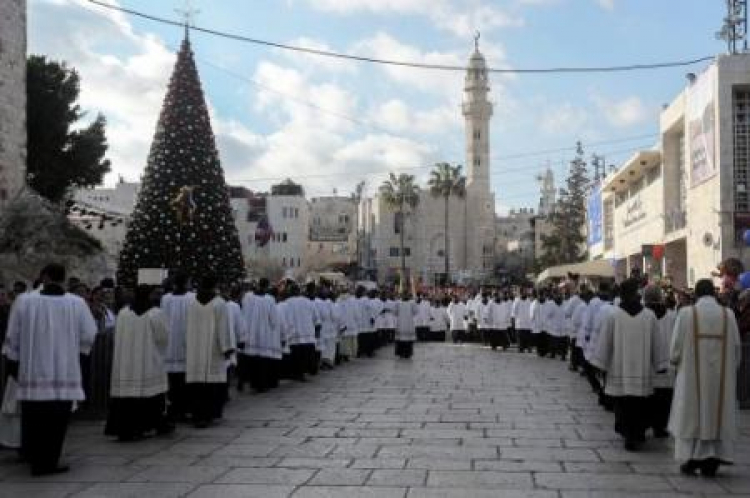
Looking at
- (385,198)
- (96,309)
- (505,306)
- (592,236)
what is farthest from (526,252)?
(96,309)

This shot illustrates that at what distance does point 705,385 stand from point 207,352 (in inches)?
216

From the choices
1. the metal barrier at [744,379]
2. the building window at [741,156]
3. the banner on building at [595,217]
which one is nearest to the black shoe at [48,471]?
the metal barrier at [744,379]

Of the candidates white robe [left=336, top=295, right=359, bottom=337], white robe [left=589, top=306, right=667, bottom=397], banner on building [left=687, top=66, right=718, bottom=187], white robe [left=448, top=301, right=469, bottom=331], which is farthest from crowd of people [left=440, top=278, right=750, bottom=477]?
white robe [left=448, top=301, right=469, bottom=331]

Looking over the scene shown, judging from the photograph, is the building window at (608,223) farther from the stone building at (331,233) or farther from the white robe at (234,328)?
the stone building at (331,233)

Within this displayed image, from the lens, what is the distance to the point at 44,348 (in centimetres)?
787

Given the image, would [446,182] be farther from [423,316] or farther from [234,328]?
[234,328]

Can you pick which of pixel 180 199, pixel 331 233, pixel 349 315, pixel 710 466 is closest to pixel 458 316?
pixel 349 315

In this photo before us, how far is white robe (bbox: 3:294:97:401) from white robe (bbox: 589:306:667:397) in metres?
5.10

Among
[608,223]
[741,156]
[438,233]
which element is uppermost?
[438,233]

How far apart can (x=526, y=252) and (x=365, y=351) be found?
7977 cm

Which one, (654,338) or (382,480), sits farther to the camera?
(654,338)

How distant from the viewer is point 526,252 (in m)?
101

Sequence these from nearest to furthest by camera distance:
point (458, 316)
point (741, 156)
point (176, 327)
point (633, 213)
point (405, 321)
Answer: point (176, 327), point (405, 321), point (741, 156), point (458, 316), point (633, 213)

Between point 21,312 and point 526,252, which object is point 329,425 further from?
point 526,252
